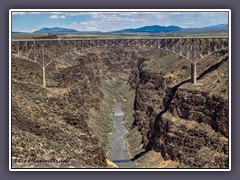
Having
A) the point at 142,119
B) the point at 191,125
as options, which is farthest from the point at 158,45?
the point at 142,119

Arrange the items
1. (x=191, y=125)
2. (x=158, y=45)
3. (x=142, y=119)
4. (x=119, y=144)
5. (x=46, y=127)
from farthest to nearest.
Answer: (x=142, y=119), (x=119, y=144), (x=158, y=45), (x=191, y=125), (x=46, y=127)

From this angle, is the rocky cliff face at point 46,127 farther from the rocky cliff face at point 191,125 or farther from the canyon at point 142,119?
the rocky cliff face at point 191,125

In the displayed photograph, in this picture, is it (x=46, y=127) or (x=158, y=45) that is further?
(x=158, y=45)

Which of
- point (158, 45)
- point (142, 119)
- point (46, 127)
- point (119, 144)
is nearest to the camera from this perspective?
point (46, 127)

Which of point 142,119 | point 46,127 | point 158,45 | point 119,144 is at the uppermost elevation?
point 158,45

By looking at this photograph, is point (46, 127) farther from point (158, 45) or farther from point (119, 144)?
point (119, 144)

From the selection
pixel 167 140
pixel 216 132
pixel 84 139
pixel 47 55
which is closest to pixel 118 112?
pixel 47 55

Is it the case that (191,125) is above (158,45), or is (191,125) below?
below
